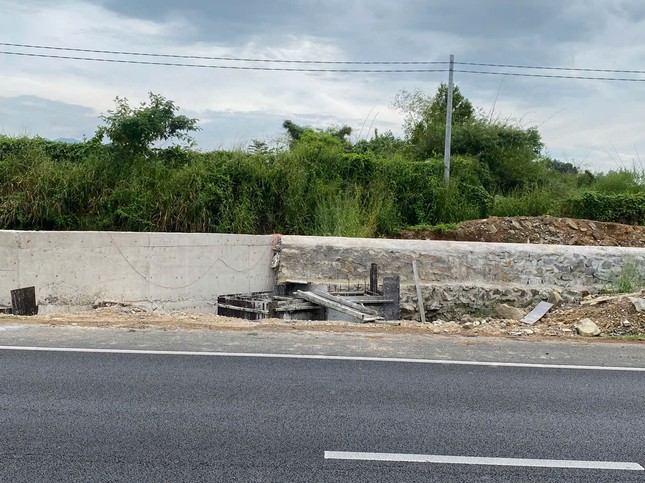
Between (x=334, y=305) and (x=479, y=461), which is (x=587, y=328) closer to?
(x=334, y=305)

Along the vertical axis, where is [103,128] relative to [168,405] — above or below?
above

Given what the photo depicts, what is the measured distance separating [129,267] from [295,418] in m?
7.69

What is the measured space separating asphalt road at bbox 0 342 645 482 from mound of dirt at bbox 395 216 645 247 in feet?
36.8

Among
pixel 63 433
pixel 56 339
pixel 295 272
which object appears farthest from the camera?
pixel 295 272

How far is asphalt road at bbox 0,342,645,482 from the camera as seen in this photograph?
174 inches

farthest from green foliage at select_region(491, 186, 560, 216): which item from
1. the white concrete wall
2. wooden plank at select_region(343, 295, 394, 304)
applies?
the white concrete wall

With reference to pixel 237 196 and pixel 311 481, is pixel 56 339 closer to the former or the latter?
pixel 311 481

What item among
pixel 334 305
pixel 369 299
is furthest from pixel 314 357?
pixel 369 299

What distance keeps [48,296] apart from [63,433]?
24.2 ft

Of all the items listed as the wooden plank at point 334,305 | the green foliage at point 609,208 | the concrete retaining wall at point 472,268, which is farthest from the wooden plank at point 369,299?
the green foliage at point 609,208

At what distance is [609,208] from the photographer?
837 inches

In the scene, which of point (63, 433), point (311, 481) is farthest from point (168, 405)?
point (311, 481)

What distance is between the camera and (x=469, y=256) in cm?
1422

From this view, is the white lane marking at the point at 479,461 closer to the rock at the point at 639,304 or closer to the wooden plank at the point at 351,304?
the rock at the point at 639,304
